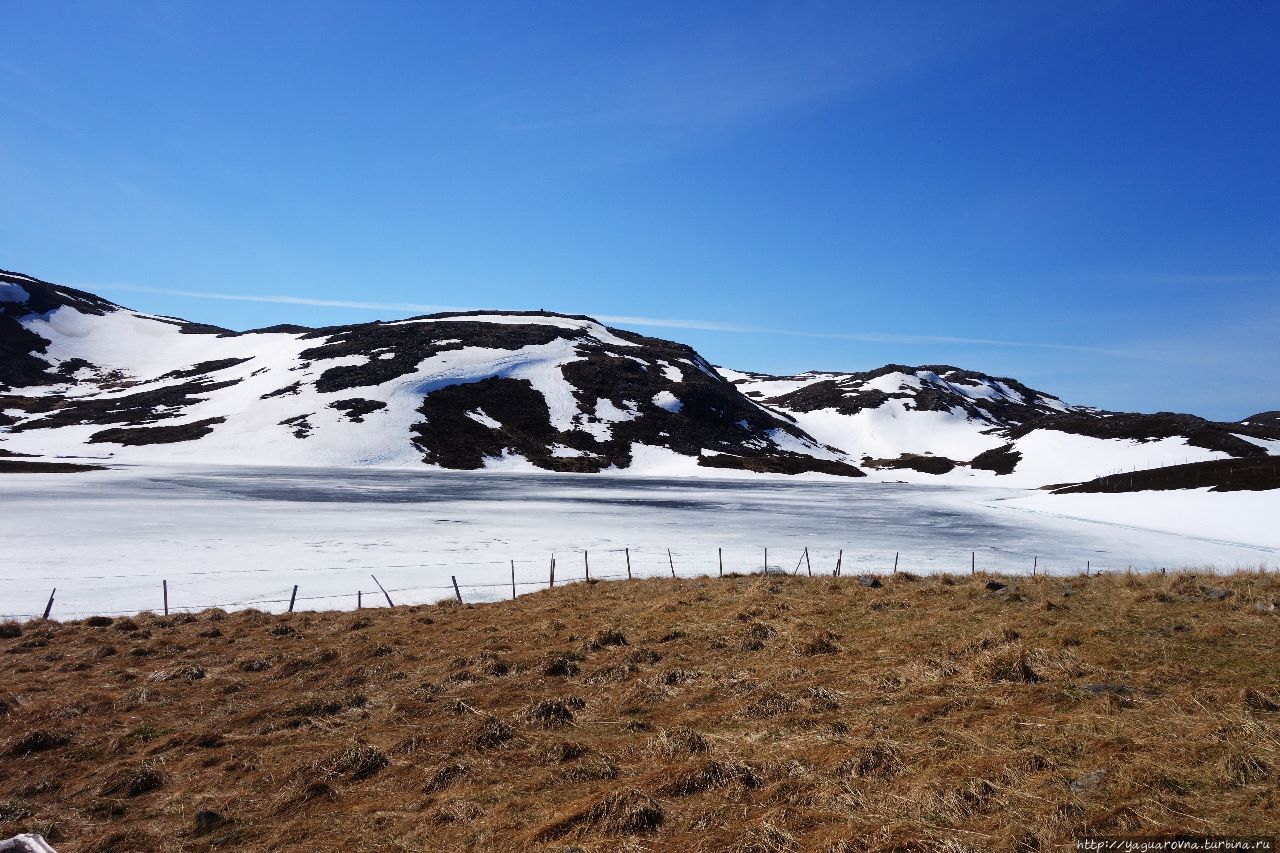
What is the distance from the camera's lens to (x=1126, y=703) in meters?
9.06

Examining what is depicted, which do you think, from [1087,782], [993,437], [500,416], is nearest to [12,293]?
[500,416]

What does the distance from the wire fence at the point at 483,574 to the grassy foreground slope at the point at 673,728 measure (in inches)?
182

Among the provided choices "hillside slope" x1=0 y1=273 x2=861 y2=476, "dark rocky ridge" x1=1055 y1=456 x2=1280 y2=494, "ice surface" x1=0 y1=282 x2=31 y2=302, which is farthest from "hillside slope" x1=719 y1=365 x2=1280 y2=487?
"ice surface" x1=0 y1=282 x2=31 y2=302

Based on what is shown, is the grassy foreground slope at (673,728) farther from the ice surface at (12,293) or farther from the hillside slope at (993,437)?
the ice surface at (12,293)

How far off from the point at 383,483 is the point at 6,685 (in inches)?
2215

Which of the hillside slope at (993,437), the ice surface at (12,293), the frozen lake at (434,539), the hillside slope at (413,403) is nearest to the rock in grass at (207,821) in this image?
the frozen lake at (434,539)

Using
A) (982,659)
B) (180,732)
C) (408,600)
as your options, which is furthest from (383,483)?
(982,659)

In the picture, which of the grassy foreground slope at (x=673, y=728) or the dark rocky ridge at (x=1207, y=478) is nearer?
Answer: the grassy foreground slope at (x=673, y=728)

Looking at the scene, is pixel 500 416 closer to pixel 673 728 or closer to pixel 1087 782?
pixel 673 728

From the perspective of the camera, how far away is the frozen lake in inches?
964

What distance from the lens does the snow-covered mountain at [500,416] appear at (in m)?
95.3

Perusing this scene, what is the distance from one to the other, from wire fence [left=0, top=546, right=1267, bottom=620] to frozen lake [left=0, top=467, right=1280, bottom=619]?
0.13 meters

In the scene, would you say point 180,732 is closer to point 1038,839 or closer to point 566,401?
point 1038,839

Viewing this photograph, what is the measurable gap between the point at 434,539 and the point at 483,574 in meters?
9.00
